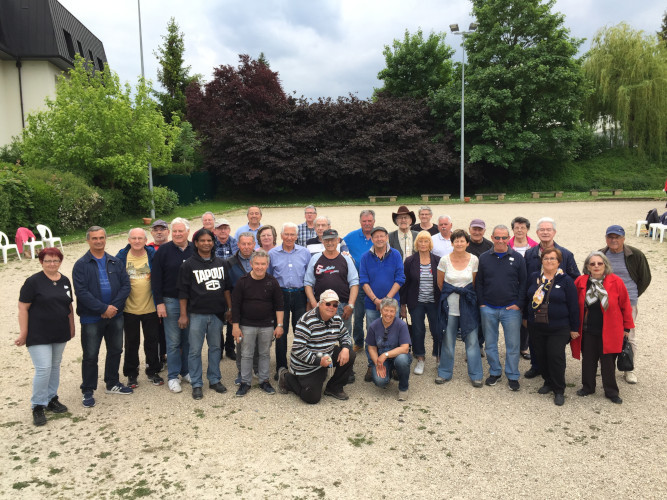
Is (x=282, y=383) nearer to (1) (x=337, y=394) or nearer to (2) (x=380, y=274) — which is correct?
(1) (x=337, y=394)

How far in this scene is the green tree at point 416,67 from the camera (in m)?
33.6

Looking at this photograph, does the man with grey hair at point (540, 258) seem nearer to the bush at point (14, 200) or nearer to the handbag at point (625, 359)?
the handbag at point (625, 359)

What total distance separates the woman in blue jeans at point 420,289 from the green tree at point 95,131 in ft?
55.4

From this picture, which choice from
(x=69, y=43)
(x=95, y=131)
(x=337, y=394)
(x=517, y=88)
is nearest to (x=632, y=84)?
(x=517, y=88)

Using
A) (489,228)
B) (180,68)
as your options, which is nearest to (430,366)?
(489,228)

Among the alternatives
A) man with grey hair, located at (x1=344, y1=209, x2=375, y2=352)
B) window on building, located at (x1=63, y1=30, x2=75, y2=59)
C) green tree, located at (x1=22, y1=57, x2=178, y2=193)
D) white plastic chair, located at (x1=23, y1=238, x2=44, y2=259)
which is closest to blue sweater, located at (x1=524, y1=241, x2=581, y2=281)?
man with grey hair, located at (x1=344, y1=209, x2=375, y2=352)

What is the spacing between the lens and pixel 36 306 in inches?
186

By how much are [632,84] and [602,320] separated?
108 feet

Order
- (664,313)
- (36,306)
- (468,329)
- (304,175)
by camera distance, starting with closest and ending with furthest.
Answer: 1. (36,306)
2. (468,329)
3. (664,313)
4. (304,175)

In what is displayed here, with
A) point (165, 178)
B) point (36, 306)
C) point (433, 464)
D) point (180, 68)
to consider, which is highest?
point (180, 68)

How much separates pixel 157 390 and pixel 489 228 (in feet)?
46.6

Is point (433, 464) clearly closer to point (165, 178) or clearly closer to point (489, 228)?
point (489, 228)

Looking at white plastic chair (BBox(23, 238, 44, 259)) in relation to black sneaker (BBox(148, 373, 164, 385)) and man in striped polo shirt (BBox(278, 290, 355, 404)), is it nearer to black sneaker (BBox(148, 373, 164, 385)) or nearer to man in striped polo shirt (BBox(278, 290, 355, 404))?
black sneaker (BBox(148, 373, 164, 385))

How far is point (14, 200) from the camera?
15180 millimetres
